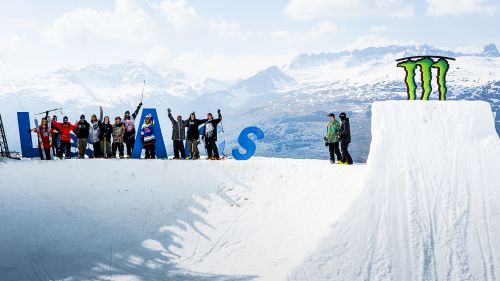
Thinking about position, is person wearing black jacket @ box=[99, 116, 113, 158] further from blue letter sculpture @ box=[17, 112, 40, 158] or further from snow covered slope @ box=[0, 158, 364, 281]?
blue letter sculpture @ box=[17, 112, 40, 158]

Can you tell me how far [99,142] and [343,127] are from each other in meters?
9.56

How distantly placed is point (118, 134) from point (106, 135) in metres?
0.57

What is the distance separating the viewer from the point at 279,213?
→ 1441cm

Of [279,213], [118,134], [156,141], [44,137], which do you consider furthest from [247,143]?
[44,137]

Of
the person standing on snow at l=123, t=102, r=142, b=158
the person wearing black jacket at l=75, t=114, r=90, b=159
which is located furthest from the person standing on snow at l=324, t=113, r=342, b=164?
the person wearing black jacket at l=75, t=114, r=90, b=159

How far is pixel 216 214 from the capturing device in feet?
49.5

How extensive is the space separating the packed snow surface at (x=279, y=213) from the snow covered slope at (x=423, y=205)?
0.10ft

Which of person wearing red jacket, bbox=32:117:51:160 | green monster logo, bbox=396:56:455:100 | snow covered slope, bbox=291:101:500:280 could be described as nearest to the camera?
snow covered slope, bbox=291:101:500:280

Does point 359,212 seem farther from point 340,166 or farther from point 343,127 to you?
point 343,127

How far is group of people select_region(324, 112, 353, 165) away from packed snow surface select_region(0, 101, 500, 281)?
975mm

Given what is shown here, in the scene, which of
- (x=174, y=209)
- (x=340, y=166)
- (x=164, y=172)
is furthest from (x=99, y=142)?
(x=340, y=166)

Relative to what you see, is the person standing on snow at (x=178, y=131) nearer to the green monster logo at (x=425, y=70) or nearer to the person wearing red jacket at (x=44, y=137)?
the person wearing red jacket at (x=44, y=137)

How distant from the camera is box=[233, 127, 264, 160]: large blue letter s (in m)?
18.0

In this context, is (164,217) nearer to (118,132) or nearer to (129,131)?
(129,131)
